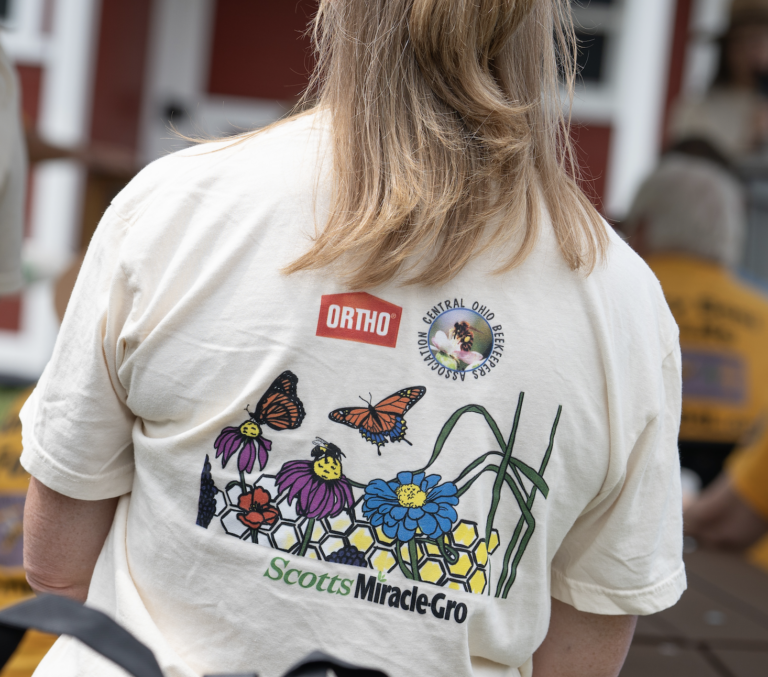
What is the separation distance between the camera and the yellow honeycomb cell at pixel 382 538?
89 centimetres

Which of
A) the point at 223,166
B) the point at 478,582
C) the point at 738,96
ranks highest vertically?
the point at 738,96

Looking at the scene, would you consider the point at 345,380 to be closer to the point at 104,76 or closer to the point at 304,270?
the point at 304,270

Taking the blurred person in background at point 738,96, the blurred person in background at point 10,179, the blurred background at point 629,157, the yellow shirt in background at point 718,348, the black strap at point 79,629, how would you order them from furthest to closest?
the blurred person in background at point 738,96 → the yellow shirt in background at point 718,348 → the blurred background at point 629,157 → the blurred person in background at point 10,179 → the black strap at point 79,629

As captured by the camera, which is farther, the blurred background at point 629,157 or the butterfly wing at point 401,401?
the blurred background at point 629,157

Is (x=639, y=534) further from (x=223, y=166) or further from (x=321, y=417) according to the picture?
(x=223, y=166)

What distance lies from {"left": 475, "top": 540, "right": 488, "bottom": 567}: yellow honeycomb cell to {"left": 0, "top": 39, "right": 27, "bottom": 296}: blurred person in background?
1081 millimetres

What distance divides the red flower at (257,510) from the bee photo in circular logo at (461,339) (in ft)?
0.76

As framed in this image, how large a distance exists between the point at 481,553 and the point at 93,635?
0.40 metres

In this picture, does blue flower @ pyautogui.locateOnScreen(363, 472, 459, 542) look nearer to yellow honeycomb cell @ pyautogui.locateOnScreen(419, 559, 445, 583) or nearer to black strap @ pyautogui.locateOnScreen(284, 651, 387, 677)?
yellow honeycomb cell @ pyautogui.locateOnScreen(419, 559, 445, 583)

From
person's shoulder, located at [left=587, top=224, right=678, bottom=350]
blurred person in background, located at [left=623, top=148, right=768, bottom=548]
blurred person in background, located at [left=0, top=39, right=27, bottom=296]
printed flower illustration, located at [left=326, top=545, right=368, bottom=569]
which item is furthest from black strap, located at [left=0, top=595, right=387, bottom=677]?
blurred person in background, located at [left=623, top=148, right=768, bottom=548]

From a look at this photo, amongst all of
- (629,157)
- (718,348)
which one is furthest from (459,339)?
(629,157)

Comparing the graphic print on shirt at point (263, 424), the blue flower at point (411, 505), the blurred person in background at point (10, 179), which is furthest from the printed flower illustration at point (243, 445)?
the blurred person in background at point (10, 179)

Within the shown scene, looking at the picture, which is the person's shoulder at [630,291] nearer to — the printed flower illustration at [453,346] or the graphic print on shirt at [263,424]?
the printed flower illustration at [453,346]

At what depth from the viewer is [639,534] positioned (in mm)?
965
